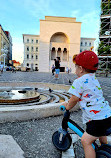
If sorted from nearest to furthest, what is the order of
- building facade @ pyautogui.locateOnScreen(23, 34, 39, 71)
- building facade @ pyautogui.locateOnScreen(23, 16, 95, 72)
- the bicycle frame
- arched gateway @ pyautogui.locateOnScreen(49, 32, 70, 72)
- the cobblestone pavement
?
the bicycle frame → the cobblestone pavement → building facade @ pyautogui.locateOnScreen(23, 16, 95, 72) → arched gateway @ pyautogui.locateOnScreen(49, 32, 70, 72) → building facade @ pyautogui.locateOnScreen(23, 34, 39, 71)

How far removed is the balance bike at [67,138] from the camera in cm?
132

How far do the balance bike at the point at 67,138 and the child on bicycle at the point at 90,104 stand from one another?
0.28 ft

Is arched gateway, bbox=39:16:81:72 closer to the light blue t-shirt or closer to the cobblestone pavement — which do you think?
the cobblestone pavement

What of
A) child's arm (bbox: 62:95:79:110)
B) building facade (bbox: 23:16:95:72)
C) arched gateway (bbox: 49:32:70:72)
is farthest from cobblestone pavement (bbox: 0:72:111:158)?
arched gateway (bbox: 49:32:70:72)

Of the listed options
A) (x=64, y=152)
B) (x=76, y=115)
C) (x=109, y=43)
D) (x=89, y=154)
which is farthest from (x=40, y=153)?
(x=109, y=43)

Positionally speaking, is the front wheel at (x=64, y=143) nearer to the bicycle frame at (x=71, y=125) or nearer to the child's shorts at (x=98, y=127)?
the bicycle frame at (x=71, y=125)

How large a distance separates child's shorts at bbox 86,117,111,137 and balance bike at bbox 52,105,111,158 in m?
0.05

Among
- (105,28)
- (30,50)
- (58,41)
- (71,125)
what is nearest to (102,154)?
(71,125)

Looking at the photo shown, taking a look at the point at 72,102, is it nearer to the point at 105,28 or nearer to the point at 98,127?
the point at 98,127

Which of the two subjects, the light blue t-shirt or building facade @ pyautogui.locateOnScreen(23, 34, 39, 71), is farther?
building facade @ pyautogui.locateOnScreen(23, 34, 39, 71)

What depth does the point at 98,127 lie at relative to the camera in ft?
4.30

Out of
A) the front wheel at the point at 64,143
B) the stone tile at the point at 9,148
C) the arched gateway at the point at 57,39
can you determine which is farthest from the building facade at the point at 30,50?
the front wheel at the point at 64,143

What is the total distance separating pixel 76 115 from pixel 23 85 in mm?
3758

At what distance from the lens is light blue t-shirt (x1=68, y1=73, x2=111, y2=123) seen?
1.35 meters
